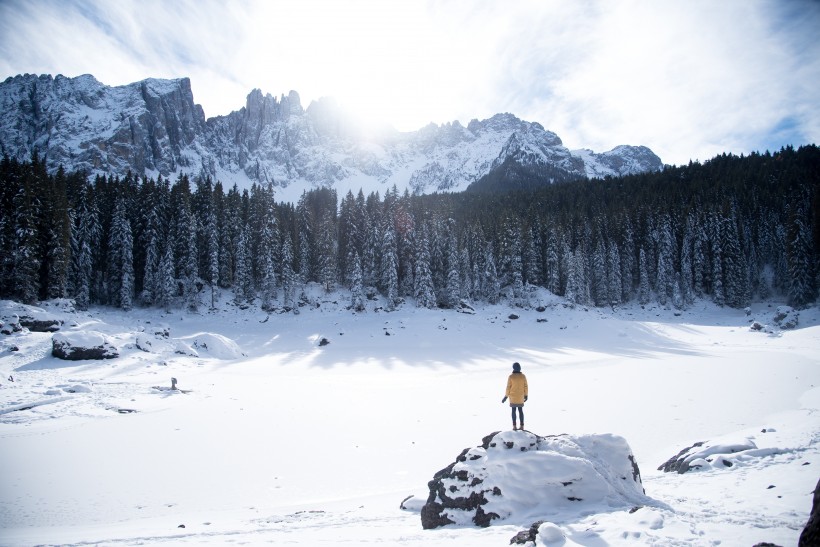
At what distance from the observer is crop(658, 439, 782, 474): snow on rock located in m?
9.44

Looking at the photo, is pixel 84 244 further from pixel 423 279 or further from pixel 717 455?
pixel 717 455

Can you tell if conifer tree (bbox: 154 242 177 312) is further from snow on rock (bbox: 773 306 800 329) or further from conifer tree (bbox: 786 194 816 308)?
conifer tree (bbox: 786 194 816 308)

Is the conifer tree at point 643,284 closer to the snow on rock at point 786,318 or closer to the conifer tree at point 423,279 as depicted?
the snow on rock at point 786,318

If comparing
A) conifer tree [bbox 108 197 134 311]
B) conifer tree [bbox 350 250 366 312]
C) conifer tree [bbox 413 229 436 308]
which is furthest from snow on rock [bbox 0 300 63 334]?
conifer tree [bbox 413 229 436 308]

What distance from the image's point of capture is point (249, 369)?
30.0 meters

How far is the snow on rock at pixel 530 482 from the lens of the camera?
711 centimetres

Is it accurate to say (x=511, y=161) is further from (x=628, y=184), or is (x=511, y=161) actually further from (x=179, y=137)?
(x=179, y=137)

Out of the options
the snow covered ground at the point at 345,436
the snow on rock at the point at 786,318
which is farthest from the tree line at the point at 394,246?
the snow covered ground at the point at 345,436

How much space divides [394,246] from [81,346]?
39.2 meters

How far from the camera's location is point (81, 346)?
994 inches

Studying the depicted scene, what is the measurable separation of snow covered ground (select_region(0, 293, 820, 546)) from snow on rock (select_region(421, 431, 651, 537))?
0.39 meters

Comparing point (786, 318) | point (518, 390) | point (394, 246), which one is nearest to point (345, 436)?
point (518, 390)

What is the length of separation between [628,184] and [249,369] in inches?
3876

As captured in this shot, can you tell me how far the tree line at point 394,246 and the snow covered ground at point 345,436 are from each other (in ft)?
48.2
